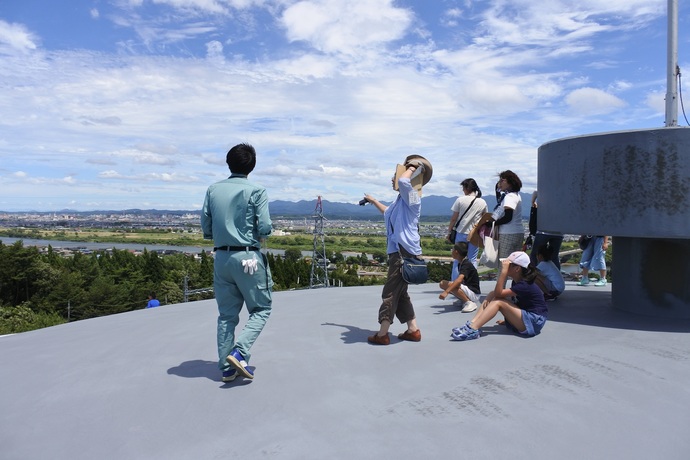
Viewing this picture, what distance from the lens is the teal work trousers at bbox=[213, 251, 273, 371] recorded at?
3627 millimetres

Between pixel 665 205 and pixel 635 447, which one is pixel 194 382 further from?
pixel 665 205

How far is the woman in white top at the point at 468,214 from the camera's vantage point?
6434 millimetres

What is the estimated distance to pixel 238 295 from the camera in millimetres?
3766

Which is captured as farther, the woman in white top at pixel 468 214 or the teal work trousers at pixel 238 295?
the woman in white top at pixel 468 214

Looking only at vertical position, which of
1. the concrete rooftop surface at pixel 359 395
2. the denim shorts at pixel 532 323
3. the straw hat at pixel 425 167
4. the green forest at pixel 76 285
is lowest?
the green forest at pixel 76 285

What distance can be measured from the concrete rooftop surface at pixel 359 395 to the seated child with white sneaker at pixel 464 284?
2.10 ft

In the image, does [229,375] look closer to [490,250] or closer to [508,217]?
[490,250]

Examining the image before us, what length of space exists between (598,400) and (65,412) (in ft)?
11.0

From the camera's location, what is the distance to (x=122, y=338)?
5391 millimetres

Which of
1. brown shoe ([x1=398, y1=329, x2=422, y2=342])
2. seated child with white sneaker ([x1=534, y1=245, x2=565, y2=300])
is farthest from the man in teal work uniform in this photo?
seated child with white sneaker ([x1=534, y1=245, x2=565, y2=300])

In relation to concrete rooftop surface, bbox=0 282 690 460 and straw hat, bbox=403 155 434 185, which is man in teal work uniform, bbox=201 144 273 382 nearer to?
concrete rooftop surface, bbox=0 282 690 460

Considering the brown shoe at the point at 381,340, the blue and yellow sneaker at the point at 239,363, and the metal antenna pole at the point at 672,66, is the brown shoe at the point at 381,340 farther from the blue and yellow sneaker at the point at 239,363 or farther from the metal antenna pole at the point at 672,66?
the metal antenna pole at the point at 672,66

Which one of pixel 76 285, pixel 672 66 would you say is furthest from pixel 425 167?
pixel 76 285

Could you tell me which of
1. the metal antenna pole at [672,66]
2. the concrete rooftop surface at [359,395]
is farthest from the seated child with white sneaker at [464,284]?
the metal antenna pole at [672,66]
